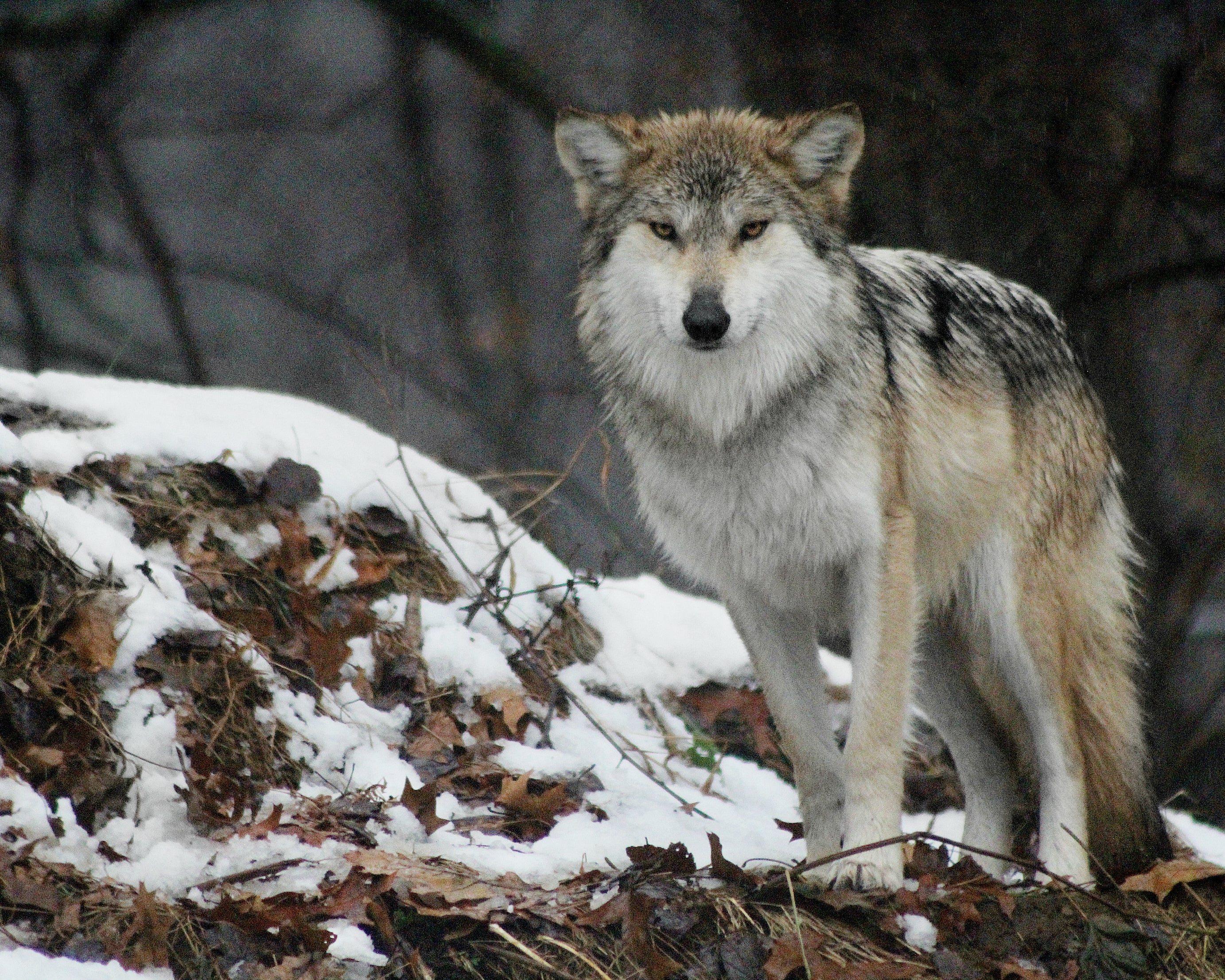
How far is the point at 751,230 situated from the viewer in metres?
3.56

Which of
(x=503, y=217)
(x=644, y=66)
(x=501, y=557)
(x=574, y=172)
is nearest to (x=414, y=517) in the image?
(x=501, y=557)

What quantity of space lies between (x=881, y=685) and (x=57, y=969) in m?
2.22

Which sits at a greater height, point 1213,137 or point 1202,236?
point 1213,137

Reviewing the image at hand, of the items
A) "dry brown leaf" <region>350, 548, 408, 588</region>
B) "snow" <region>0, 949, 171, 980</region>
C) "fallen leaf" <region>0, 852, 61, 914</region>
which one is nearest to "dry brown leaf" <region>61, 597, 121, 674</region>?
"fallen leaf" <region>0, 852, 61, 914</region>

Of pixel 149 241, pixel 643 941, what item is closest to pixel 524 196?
pixel 149 241

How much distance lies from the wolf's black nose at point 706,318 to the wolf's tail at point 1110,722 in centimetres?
166

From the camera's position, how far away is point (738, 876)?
10.5 ft

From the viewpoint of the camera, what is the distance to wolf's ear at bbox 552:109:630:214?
147 inches

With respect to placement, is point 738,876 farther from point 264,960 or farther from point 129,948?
point 129,948

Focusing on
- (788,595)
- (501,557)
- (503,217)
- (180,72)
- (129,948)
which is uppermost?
(180,72)

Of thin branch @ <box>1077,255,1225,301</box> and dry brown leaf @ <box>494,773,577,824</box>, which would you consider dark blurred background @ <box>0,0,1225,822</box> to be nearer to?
thin branch @ <box>1077,255,1225,301</box>

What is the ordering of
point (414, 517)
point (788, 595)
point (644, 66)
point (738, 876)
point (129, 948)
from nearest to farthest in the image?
1. point (129, 948)
2. point (738, 876)
3. point (788, 595)
4. point (414, 517)
5. point (644, 66)

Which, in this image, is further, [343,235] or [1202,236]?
[343,235]

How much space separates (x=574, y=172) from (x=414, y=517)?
4.77ft
